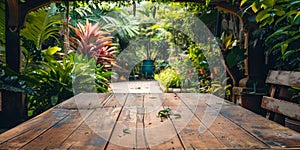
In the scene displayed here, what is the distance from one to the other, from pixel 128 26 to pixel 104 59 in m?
3.55

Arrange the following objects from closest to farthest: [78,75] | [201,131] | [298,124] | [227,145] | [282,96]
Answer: [227,145]
[201,131]
[298,124]
[282,96]
[78,75]

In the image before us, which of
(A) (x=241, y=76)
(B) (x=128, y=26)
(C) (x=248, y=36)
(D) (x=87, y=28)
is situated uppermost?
(B) (x=128, y=26)

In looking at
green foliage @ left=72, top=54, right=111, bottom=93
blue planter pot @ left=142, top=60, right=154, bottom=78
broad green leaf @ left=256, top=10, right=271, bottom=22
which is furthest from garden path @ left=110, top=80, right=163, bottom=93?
broad green leaf @ left=256, top=10, right=271, bottom=22

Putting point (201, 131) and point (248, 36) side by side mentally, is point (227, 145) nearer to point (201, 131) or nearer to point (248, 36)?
point (201, 131)

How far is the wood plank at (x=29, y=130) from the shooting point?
2.73 feet

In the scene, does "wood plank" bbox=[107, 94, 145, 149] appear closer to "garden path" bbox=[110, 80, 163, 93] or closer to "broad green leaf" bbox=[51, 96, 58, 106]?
"broad green leaf" bbox=[51, 96, 58, 106]

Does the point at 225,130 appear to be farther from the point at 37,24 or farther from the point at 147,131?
the point at 37,24

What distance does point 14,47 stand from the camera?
268 cm

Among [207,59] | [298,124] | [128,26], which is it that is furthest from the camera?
[128,26]

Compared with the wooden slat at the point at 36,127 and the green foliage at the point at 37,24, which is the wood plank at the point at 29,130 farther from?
the green foliage at the point at 37,24

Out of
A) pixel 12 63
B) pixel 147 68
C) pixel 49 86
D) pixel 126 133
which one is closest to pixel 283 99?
pixel 126 133

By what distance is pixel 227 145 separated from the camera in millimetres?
805

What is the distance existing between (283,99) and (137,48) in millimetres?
6680

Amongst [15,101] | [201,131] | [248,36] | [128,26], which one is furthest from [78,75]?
[128,26]
